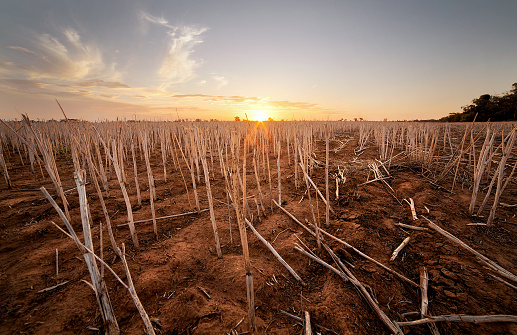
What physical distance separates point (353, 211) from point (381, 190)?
1.10 meters

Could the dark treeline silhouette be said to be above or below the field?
above

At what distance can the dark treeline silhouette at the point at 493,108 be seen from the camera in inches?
1005

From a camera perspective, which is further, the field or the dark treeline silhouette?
the dark treeline silhouette

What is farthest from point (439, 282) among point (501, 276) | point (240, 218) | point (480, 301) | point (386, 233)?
point (240, 218)

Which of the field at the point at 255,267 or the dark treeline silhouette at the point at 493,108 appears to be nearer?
the field at the point at 255,267

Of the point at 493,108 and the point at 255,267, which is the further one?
the point at 493,108

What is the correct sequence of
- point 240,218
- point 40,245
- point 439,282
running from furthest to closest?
point 40,245
point 439,282
point 240,218

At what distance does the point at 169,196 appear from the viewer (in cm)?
352

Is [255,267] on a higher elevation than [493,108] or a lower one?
lower

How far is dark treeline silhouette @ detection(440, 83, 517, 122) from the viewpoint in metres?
25.5

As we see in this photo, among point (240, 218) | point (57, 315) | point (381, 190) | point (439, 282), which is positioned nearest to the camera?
point (240, 218)

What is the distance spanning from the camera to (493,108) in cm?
2706

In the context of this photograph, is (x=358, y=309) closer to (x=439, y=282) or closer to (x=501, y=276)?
(x=439, y=282)

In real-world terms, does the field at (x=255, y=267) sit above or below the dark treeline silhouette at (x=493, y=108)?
below
